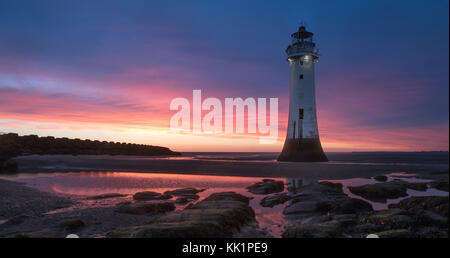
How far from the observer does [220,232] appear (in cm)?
838

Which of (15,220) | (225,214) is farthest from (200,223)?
(15,220)

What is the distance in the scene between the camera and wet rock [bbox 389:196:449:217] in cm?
1192

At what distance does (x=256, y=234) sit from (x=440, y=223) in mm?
6974

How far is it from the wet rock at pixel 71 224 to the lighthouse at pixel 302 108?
28.0 m

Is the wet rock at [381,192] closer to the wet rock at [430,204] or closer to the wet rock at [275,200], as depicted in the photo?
the wet rock at [430,204]

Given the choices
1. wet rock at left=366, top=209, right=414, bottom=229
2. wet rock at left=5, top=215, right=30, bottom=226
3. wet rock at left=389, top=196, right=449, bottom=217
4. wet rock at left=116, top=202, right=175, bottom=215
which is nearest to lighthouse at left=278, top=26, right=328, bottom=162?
wet rock at left=389, top=196, right=449, bottom=217

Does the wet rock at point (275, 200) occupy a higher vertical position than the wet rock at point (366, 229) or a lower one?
lower

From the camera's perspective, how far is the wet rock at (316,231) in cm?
854

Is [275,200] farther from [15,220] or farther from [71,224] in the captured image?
[15,220]

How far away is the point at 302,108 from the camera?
3356 cm

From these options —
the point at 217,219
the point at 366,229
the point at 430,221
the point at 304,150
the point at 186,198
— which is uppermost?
the point at 304,150

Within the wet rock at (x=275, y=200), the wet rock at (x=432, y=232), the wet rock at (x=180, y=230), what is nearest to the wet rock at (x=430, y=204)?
the wet rock at (x=432, y=232)

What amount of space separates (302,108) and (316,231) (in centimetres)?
2646
